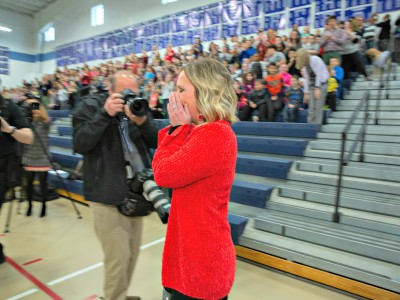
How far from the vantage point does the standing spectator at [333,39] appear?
634cm

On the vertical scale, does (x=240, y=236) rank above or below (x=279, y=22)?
below

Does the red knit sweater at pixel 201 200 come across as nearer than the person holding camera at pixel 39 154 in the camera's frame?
Yes

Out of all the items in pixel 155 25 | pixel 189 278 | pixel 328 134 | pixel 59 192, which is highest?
pixel 155 25

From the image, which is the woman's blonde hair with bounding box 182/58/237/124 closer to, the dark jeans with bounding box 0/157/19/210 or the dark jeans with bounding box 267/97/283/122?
the dark jeans with bounding box 0/157/19/210

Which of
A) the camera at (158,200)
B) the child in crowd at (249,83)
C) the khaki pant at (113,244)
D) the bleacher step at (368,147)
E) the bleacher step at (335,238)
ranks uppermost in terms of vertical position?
the child in crowd at (249,83)

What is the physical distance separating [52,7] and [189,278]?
22.6 meters

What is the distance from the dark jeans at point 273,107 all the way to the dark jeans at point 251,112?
0.09 meters

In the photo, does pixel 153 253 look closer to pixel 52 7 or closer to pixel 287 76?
pixel 287 76

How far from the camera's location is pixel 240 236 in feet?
11.6

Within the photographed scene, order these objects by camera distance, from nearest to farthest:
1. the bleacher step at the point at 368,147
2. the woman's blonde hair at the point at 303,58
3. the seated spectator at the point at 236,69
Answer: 1. the bleacher step at the point at 368,147
2. the woman's blonde hair at the point at 303,58
3. the seated spectator at the point at 236,69

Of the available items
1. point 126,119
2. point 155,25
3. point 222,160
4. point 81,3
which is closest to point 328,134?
point 126,119

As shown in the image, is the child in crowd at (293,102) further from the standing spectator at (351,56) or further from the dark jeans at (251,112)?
the standing spectator at (351,56)

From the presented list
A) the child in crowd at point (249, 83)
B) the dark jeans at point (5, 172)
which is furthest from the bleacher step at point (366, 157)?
the dark jeans at point (5, 172)

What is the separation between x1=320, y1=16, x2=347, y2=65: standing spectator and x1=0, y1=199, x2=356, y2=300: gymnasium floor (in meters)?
4.97
